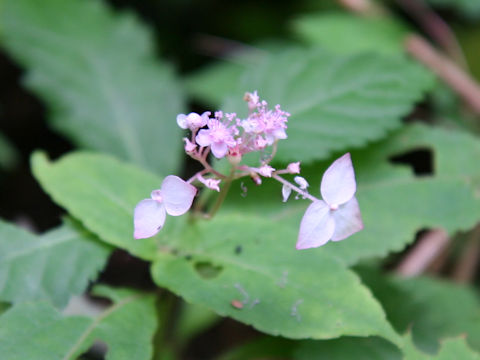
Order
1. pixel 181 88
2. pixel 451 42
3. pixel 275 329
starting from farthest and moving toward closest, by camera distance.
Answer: pixel 451 42 → pixel 181 88 → pixel 275 329

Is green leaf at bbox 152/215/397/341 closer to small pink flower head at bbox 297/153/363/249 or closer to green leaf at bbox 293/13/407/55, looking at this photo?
small pink flower head at bbox 297/153/363/249

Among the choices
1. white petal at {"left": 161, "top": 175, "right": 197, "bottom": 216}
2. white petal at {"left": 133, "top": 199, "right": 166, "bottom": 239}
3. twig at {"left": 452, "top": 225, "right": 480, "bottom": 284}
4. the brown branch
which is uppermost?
the brown branch

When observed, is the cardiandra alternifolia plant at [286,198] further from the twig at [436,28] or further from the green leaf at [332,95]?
the twig at [436,28]

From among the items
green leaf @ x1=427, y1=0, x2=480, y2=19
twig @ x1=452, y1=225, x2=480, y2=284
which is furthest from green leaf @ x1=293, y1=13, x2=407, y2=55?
twig @ x1=452, y1=225, x2=480, y2=284

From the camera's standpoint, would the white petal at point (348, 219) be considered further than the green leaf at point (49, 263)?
No

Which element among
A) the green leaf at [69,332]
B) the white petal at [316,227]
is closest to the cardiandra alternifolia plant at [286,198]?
the white petal at [316,227]

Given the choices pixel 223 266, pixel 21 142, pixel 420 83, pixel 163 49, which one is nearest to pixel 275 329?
pixel 223 266

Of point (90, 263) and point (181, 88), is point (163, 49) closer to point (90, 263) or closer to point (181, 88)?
point (181, 88)
